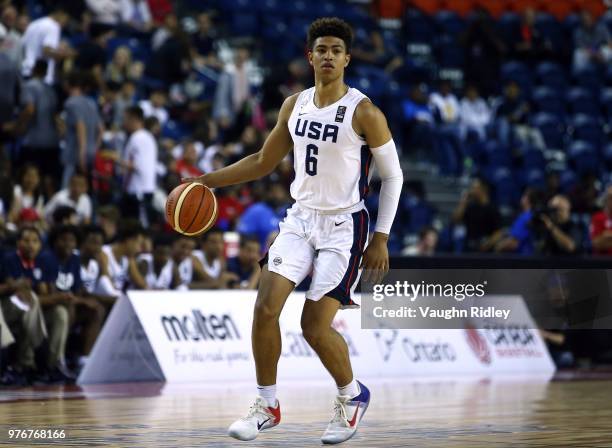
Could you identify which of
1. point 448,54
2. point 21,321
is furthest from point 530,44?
point 21,321

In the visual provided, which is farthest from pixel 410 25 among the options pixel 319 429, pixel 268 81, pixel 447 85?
pixel 319 429

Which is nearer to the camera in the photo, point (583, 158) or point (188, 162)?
point (188, 162)

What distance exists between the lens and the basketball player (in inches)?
259

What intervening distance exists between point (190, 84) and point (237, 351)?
7.27 meters

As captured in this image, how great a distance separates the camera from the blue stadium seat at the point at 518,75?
2292 cm

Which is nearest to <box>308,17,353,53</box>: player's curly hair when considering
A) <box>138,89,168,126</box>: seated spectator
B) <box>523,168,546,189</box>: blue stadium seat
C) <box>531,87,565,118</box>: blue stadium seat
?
<box>138,89,168,126</box>: seated spectator

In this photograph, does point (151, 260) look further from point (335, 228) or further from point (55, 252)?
point (335, 228)

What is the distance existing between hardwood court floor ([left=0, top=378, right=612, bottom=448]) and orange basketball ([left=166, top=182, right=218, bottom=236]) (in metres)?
1.12

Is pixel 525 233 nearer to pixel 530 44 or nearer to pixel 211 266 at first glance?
pixel 211 266

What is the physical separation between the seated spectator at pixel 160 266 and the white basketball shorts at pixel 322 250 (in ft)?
22.0

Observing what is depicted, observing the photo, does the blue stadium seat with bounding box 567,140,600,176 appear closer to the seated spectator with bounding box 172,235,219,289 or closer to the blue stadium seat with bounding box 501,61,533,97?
the blue stadium seat with bounding box 501,61,533,97

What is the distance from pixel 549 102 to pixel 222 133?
7020 mm

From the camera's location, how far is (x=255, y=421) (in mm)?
6496

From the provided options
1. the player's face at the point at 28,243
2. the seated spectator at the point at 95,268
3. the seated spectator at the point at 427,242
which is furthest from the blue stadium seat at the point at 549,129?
the player's face at the point at 28,243
